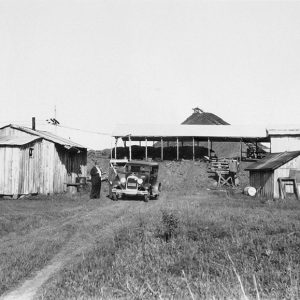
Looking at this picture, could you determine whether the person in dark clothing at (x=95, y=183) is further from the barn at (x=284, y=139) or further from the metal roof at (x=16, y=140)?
the barn at (x=284, y=139)

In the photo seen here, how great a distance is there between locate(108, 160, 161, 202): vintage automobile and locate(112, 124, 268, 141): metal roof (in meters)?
19.8

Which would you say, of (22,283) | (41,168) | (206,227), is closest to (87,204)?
(41,168)

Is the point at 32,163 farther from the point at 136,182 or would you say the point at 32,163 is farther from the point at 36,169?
the point at 136,182

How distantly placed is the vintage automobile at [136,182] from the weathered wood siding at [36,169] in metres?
5.76

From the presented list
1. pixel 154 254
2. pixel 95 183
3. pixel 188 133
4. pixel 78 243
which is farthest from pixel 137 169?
pixel 188 133

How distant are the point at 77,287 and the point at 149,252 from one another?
10.0 ft

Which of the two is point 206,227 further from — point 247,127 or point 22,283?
point 247,127

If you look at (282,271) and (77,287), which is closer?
(77,287)

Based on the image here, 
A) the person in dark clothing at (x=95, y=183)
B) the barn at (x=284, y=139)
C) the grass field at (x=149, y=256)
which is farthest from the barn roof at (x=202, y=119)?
the grass field at (x=149, y=256)

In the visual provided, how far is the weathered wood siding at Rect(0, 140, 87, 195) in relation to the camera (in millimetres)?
26609

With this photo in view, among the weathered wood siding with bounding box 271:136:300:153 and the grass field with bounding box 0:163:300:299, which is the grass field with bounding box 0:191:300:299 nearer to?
the grass field with bounding box 0:163:300:299

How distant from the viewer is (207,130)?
50188 millimetres

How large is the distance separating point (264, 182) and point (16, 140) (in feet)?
60.2

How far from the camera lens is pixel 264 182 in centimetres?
3117
